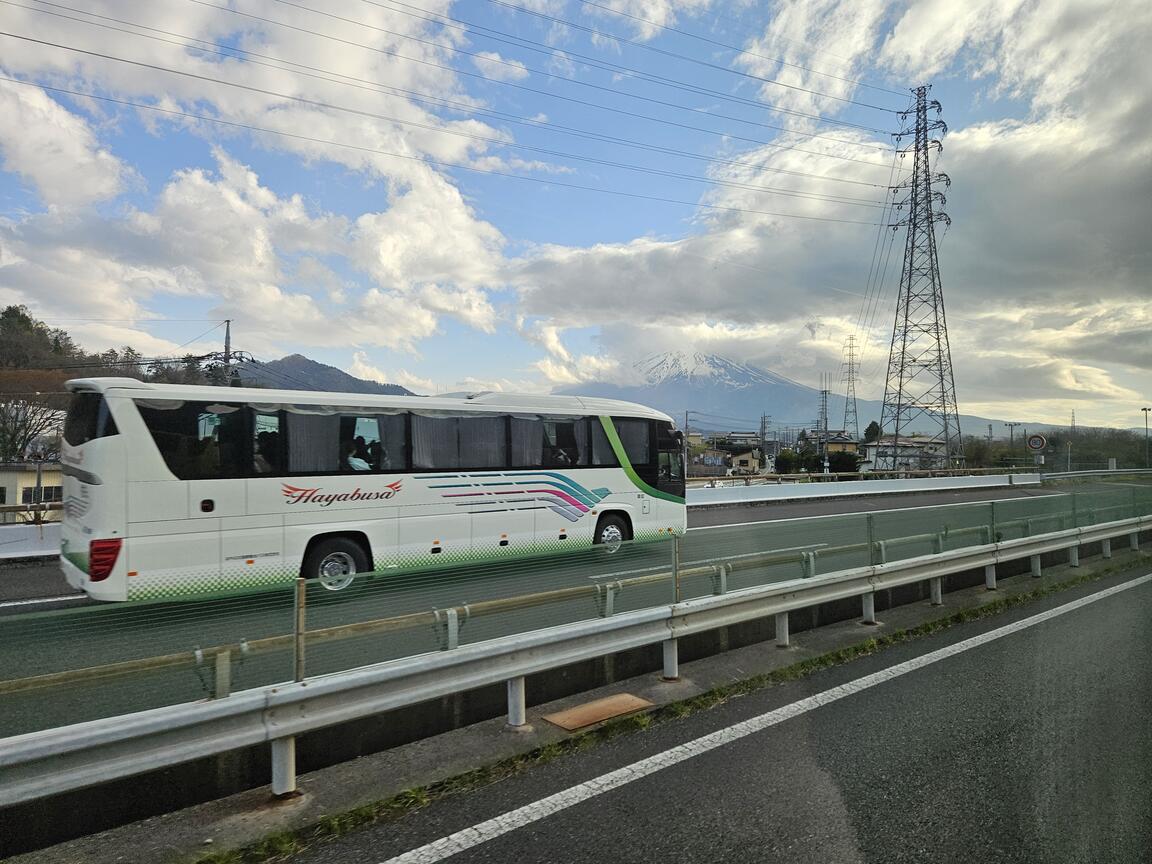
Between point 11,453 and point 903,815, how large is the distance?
60.7 metres

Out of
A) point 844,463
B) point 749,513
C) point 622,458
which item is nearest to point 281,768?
point 622,458

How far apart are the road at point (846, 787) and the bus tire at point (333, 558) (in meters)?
6.64

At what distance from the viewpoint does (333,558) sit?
10.3 metres

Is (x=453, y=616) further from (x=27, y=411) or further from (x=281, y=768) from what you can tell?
(x=27, y=411)

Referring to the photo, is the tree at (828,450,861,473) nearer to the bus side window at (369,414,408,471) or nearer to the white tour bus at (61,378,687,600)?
the white tour bus at (61,378,687,600)

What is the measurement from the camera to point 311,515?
33.1 feet

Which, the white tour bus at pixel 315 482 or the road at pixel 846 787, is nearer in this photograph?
the road at pixel 846 787

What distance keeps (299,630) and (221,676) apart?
478 mm

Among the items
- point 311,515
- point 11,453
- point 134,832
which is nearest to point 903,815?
point 134,832

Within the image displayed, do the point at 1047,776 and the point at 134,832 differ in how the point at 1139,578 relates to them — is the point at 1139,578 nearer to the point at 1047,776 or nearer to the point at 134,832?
the point at 1047,776

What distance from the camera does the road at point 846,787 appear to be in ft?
10.9

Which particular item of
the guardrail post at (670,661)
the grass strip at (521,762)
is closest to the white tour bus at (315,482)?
the guardrail post at (670,661)

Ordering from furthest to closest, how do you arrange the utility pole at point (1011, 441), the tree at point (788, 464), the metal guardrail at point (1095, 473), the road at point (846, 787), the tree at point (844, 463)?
the tree at point (788, 464) → the tree at point (844, 463) → the utility pole at point (1011, 441) → the metal guardrail at point (1095, 473) → the road at point (846, 787)

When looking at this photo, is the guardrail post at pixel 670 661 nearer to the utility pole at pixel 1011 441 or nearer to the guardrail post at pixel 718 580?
the guardrail post at pixel 718 580
